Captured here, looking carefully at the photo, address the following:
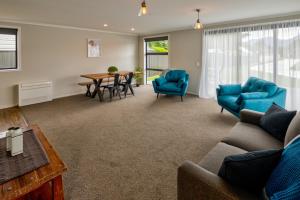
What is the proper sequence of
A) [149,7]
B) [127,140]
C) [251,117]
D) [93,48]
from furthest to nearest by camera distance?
[93,48] < [149,7] < [127,140] < [251,117]

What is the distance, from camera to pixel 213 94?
612 centimetres

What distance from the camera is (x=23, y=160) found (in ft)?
5.26

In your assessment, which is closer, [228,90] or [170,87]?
[228,90]

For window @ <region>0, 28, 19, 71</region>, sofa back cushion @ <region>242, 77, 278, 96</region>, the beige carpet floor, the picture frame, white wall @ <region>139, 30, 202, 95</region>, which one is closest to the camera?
the beige carpet floor

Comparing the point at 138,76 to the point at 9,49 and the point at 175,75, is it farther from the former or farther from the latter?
the point at 9,49

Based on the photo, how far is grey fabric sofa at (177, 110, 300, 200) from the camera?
46.2 inches

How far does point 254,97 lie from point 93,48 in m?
5.64

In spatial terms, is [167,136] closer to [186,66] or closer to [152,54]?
[186,66]

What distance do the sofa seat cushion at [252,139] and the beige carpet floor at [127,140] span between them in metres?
0.65

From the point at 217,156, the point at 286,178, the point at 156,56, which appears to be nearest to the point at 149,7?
the point at 217,156

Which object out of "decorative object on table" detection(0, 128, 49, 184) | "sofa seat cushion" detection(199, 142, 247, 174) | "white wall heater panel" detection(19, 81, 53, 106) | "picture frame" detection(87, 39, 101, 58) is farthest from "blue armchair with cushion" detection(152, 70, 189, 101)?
"decorative object on table" detection(0, 128, 49, 184)

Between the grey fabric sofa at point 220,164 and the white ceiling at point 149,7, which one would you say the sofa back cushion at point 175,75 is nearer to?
the white ceiling at point 149,7

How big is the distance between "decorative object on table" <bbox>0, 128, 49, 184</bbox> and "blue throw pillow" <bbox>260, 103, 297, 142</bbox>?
238cm

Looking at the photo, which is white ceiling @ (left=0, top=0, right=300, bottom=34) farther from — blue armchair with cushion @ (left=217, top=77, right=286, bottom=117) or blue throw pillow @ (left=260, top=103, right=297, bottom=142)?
blue throw pillow @ (left=260, top=103, right=297, bottom=142)
